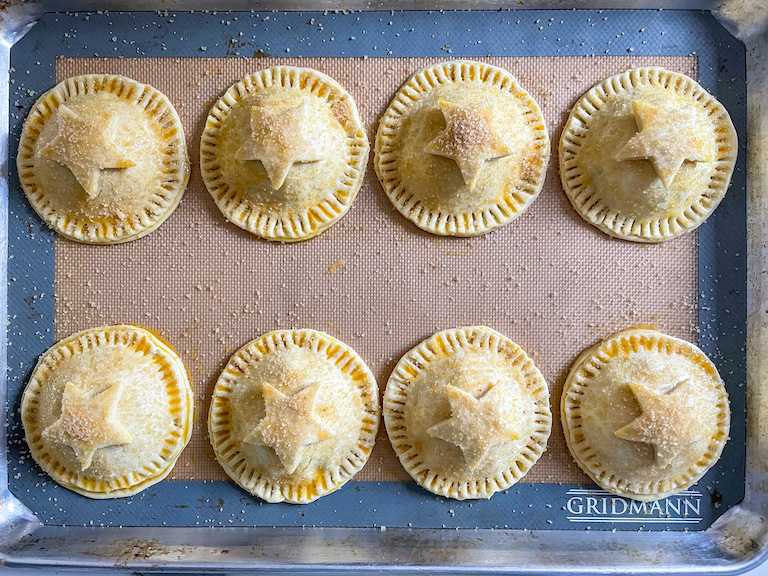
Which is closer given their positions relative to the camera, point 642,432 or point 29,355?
point 642,432

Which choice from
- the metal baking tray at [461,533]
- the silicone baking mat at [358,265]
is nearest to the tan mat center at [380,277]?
the silicone baking mat at [358,265]

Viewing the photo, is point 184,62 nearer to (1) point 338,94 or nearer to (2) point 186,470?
(1) point 338,94

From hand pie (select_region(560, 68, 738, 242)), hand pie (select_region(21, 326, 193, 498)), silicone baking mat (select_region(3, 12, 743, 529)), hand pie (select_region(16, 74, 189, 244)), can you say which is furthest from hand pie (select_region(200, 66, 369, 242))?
hand pie (select_region(560, 68, 738, 242))

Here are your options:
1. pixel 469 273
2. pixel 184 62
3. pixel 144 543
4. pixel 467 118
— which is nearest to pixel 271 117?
pixel 184 62

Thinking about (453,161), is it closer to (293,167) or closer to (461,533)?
(293,167)

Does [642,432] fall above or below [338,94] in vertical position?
below

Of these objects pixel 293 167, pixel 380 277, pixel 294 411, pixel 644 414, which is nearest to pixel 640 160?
pixel 644 414
